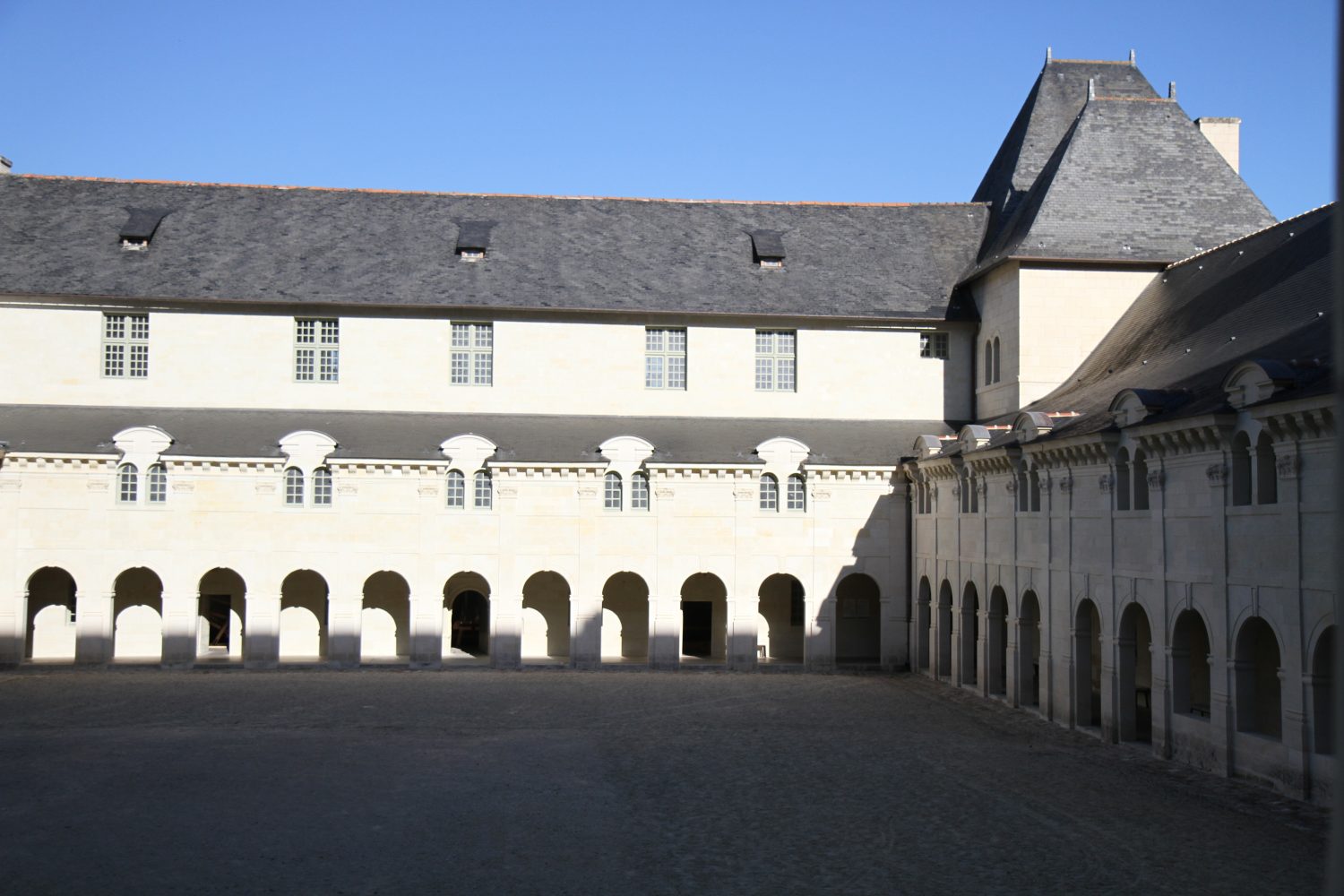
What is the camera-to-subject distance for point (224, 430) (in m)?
40.5

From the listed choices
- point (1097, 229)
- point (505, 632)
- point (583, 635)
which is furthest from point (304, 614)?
point (1097, 229)

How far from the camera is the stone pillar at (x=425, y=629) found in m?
39.6

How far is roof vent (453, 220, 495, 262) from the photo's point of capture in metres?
43.9

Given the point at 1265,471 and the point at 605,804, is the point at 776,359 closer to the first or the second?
the point at 1265,471

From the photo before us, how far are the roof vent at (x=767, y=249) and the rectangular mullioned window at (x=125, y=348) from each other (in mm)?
19033

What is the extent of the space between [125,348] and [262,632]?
10054mm

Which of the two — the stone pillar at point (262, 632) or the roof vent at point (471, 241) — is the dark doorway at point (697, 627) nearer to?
the stone pillar at point (262, 632)

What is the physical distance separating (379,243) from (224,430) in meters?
8.01

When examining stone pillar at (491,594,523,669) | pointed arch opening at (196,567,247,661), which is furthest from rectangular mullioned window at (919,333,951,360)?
pointed arch opening at (196,567,247,661)

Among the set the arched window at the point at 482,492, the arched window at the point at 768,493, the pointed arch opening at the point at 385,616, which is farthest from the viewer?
the pointed arch opening at the point at 385,616

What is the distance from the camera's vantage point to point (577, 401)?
1695 inches

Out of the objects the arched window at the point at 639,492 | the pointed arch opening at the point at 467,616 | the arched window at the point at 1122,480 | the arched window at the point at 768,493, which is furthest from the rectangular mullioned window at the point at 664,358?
the arched window at the point at 1122,480

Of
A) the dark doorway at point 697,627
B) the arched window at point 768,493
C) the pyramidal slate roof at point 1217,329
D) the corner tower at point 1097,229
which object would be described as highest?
the corner tower at point 1097,229

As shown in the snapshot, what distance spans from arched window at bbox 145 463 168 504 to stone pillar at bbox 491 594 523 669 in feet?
32.1
